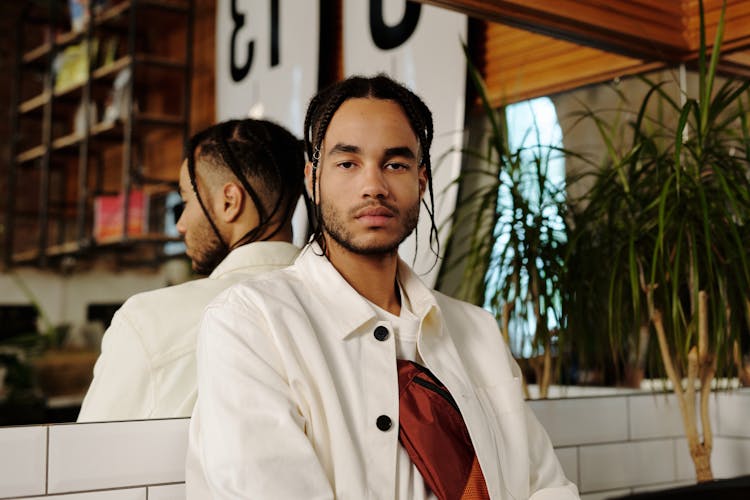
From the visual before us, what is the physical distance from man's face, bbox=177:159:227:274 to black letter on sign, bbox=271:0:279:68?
194 centimetres

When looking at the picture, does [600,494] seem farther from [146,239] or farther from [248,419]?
[146,239]

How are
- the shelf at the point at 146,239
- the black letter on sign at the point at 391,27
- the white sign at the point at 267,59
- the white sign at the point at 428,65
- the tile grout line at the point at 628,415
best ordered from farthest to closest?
1. the shelf at the point at 146,239
2. the white sign at the point at 267,59
3. the black letter on sign at the point at 391,27
4. the white sign at the point at 428,65
5. the tile grout line at the point at 628,415

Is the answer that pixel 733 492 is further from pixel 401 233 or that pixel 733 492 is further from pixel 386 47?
pixel 386 47

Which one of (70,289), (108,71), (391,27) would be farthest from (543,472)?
(70,289)

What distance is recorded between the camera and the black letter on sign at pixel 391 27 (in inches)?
111

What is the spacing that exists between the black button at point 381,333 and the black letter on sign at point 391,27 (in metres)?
1.78

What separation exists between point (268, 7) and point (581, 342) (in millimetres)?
2247

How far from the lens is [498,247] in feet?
6.90

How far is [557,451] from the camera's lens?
1.96 metres

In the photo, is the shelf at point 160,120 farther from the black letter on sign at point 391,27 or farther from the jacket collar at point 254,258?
the jacket collar at point 254,258

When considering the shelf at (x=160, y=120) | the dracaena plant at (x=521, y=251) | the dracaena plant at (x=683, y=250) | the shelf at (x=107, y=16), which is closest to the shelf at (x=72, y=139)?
the shelf at (x=160, y=120)

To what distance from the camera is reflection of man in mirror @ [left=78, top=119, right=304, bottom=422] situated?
139 centimetres

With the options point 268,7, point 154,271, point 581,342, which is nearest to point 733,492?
point 581,342

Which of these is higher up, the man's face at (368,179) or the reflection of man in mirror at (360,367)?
the man's face at (368,179)
